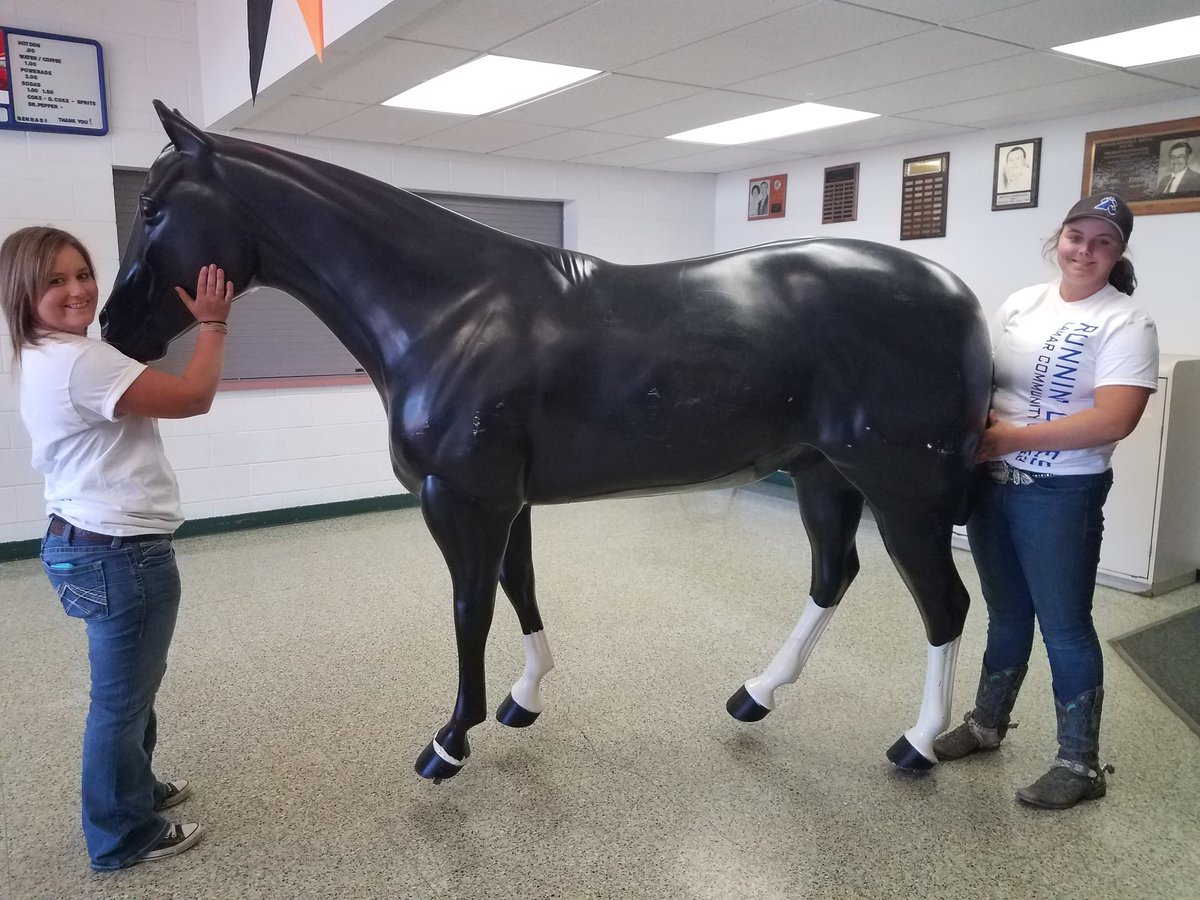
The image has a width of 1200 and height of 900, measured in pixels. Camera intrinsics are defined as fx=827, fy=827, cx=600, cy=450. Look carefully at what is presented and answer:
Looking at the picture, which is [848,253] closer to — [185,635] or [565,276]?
[565,276]

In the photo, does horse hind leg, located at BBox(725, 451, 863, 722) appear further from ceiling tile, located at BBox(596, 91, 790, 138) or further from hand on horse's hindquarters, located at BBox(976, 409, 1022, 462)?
ceiling tile, located at BBox(596, 91, 790, 138)

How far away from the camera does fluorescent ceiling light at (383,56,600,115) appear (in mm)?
3182

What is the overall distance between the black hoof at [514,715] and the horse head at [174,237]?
48.8 inches

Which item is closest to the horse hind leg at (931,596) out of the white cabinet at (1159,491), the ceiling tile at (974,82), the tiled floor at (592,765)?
the tiled floor at (592,765)

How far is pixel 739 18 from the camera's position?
2.62 m

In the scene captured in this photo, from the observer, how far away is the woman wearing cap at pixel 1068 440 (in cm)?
170

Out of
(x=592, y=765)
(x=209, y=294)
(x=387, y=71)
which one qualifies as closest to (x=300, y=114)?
(x=387, y=71)

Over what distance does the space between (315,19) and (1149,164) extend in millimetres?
3509

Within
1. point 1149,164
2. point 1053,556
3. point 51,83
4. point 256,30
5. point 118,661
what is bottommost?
point 118,661

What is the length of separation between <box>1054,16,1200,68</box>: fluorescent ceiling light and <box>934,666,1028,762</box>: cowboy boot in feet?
7.00

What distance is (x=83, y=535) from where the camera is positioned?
1.59 meters

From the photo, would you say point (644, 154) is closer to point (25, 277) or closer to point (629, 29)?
point (629, 29)

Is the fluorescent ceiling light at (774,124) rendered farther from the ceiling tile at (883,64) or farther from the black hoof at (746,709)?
the black hoof at (746,709)

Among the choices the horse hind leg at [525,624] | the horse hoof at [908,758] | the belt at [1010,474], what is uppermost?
the belt at [1010,474]
